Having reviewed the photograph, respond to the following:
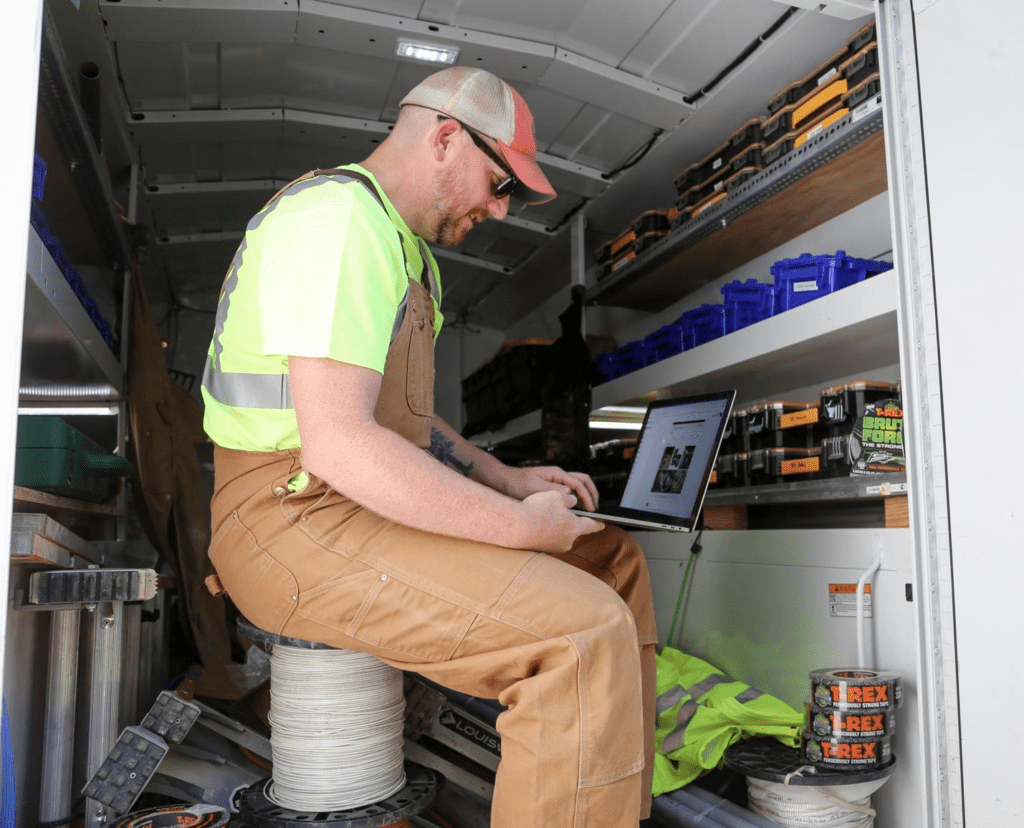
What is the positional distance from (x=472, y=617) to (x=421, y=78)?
250 centimetres

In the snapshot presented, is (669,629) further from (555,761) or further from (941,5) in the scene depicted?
(941,5)

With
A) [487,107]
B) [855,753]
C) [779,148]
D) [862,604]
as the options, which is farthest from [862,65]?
[855,753]

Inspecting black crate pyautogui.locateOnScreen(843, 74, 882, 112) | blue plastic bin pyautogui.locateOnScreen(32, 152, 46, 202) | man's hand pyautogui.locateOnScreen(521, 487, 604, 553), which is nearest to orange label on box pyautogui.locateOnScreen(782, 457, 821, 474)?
black crate pyautogui.locateOnScreen(843, 74, 882, 112)

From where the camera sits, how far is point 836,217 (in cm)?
311

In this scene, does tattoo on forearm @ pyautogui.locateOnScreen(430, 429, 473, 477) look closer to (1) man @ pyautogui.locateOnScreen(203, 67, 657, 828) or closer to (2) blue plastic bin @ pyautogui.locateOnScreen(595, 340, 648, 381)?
(1) man @ pyautogui.locateOnScreen(203, 67, 657, 828)

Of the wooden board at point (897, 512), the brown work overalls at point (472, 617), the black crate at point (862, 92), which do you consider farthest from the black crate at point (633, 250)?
the brown work overalls at point (472, 617)

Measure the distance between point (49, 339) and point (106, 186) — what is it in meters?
0.79

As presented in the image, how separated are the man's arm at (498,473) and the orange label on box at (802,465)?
826mm

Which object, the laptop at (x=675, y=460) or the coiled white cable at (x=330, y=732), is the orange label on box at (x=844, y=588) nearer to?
the laptop at (x=675, y=460)

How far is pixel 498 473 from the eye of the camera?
2.10m

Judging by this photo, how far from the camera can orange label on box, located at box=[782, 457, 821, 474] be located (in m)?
2.54

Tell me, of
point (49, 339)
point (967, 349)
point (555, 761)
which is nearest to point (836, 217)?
point (967, 349)

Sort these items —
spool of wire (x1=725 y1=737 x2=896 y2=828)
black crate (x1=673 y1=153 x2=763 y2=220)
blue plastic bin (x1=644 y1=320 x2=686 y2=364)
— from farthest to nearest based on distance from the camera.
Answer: blue plastic bin (x1=644 y1=320 x2=686 y2=364) → black crate (x1=673 y1=153 x2=763 y2=220) → spool of wire (x1=725 y1=737 x2=896 y2=828)

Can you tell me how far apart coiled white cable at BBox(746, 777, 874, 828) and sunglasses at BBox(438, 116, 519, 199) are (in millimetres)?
1473
